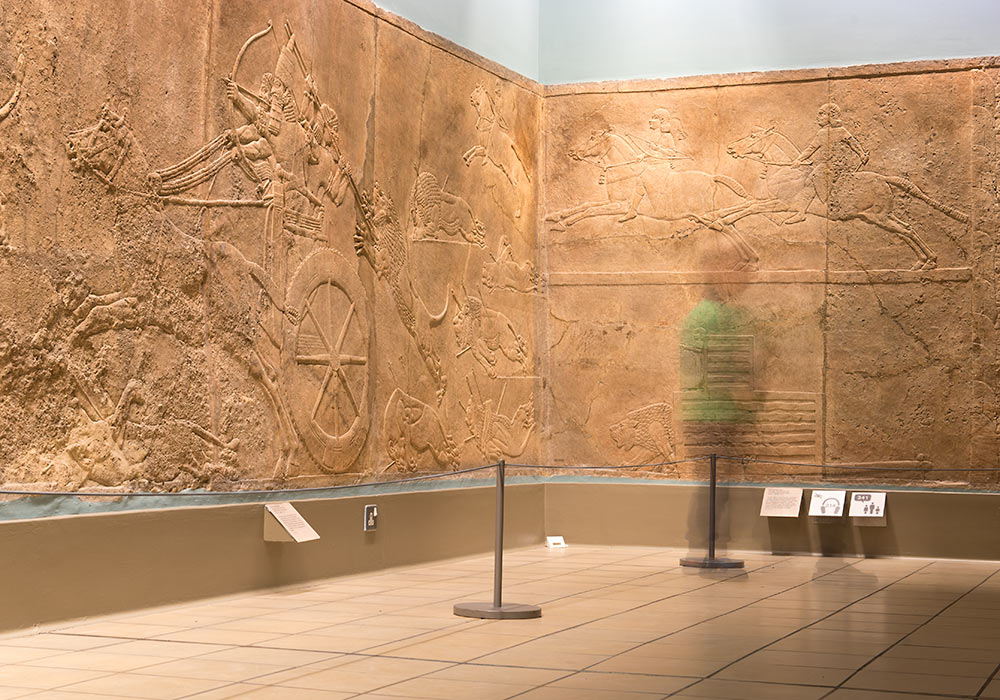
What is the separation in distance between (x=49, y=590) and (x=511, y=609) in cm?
282

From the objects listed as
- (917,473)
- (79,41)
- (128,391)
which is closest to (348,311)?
(128,391)

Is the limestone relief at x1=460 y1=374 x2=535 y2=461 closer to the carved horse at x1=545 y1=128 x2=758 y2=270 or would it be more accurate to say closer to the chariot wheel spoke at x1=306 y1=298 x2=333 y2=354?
→ the carved horse at x1=545 y1=128 x2=758 y2=270

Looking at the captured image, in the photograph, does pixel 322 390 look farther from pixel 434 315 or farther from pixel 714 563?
pixel 714 563

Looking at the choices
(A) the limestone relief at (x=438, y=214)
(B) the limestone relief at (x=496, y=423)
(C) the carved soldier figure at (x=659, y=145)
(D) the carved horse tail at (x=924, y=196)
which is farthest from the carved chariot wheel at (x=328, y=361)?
(D) the carved horse tail at (x=924, y=196)

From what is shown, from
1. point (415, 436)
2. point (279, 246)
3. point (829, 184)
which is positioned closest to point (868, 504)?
point (829, 184)

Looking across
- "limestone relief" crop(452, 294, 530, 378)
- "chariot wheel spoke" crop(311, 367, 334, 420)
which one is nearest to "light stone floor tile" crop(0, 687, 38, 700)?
"chariot wheel spoke" crop(311, 367, 334, 420)

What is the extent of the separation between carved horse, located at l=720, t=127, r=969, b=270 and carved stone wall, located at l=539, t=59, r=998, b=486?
16 millimetres

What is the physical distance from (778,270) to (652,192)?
159 centimetres

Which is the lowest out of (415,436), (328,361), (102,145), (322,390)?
(415,436)

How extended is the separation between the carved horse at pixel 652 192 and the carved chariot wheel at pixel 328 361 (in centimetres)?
409

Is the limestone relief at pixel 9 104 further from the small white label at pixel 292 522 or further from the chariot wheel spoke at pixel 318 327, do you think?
the chariot wheel spoke at pixel 318 327

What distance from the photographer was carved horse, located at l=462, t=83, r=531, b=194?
13.6m

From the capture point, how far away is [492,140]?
13867mm

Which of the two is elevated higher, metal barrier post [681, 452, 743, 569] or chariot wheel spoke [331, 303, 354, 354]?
chariot wheel spoke [331, 303, 354, 354]
